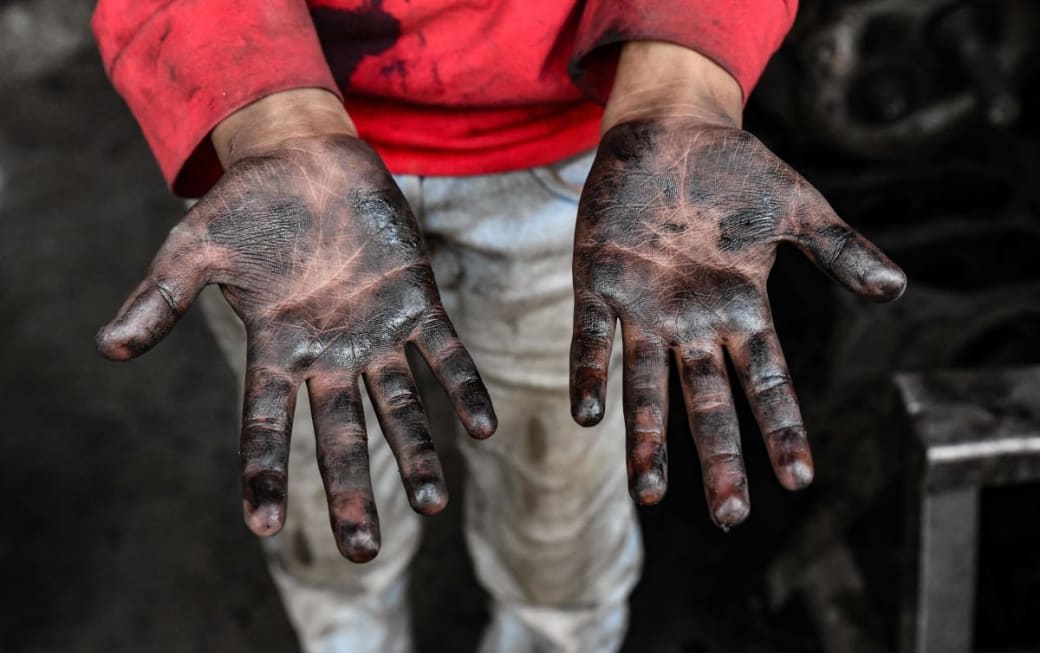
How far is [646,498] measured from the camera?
805mm

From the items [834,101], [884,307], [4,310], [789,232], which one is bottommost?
[4,310]

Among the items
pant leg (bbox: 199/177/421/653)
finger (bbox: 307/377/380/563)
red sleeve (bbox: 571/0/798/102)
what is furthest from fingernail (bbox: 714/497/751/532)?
pant leg (bbox: 199/177/421/653)

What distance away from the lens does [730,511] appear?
31.7 inches

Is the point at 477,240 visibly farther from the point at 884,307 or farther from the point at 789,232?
the point at 884,307

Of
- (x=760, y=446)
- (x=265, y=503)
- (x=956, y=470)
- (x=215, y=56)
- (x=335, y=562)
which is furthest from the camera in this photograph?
(x=760, y=446)

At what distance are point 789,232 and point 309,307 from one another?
1.27 feet

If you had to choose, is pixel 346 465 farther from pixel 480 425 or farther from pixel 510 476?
pixel 510 476

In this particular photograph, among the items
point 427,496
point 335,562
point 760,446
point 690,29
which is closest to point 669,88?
point 690,29

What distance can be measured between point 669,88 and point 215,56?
38cm

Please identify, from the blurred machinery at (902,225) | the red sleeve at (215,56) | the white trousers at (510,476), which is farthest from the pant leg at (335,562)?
the blurred machinery at (902,225)

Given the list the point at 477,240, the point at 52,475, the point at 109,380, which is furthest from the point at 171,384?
the point at 477,240

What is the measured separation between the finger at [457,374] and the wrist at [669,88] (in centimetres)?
23

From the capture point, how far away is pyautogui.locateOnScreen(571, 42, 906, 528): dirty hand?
0.82 metres

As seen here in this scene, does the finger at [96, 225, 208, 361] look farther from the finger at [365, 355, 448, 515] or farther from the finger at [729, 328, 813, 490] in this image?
the finger at [729, 328, 813, 490]
